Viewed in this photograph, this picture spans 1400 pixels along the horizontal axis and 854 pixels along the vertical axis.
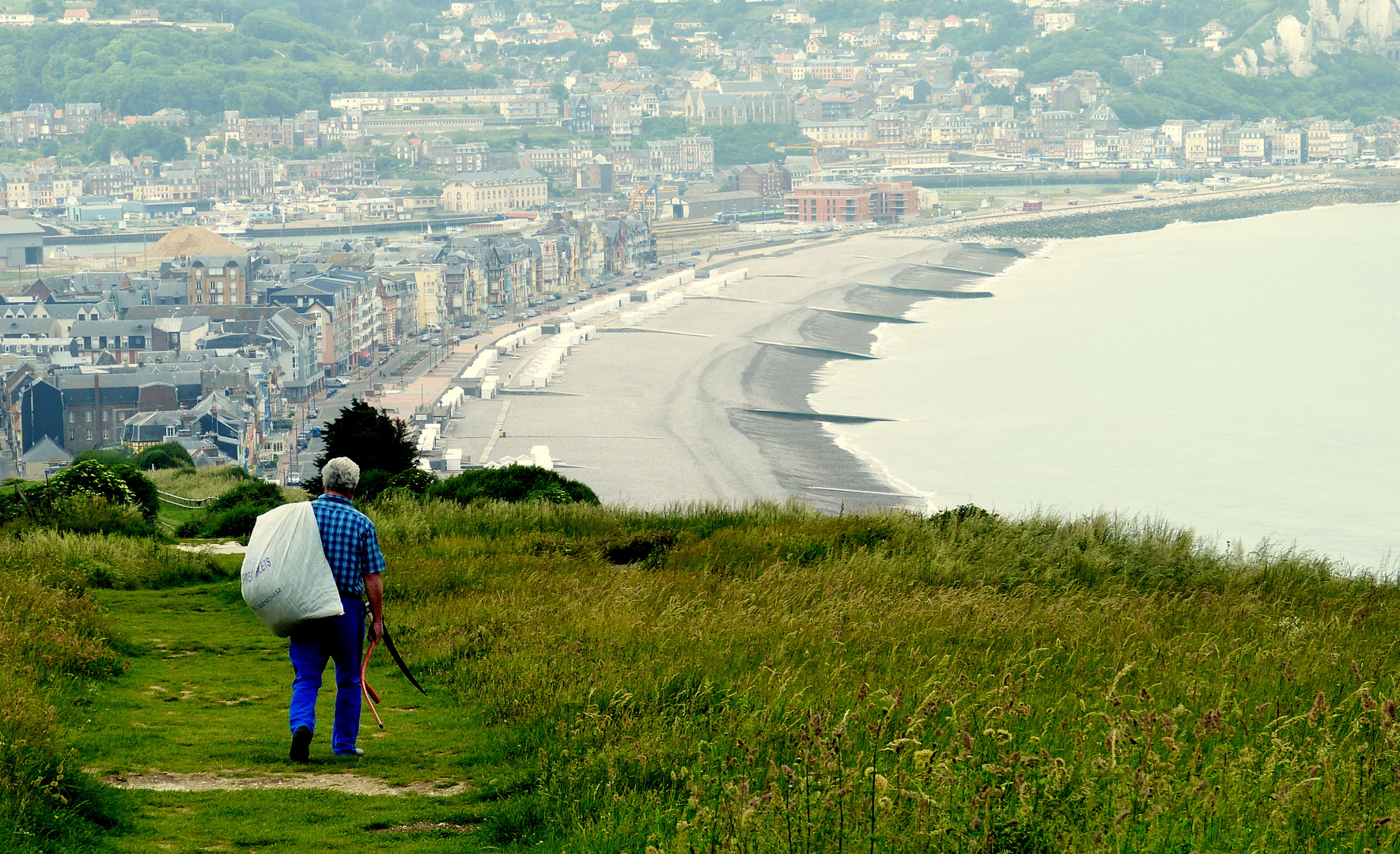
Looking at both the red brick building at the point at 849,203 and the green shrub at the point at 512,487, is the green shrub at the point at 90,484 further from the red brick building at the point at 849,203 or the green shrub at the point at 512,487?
the red brick building at the point at 849,203

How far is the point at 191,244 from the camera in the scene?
8881 cm

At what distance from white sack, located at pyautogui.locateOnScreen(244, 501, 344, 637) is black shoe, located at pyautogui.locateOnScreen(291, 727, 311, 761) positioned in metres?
0.34

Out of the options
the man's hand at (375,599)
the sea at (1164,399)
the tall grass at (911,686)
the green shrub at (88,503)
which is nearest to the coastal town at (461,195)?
the sea at (1164,399)

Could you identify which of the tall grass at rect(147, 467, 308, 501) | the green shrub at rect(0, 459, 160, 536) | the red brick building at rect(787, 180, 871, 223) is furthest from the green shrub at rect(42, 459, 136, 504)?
the red brick building at rect(787, 180, 871, 223)

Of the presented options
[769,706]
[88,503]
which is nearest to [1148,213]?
[88,503]

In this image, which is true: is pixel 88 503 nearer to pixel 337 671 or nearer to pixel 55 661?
pixel 55 661

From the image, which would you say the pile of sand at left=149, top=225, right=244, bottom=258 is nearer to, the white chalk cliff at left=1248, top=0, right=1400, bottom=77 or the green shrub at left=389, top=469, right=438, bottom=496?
the green shrub at left=389, top=469, right=438, bottom=496

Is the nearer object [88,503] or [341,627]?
[341,627]

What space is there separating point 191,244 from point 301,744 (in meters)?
90.5

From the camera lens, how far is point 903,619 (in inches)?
255

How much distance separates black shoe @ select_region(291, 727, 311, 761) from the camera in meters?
4.82

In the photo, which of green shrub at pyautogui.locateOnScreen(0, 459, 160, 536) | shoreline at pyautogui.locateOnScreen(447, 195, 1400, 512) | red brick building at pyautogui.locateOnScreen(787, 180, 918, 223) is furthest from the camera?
red brick building at pyautogui.locateOnScreen(787, 180, 918, 223)

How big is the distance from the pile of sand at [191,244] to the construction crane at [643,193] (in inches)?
1288

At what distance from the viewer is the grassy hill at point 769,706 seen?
3336 millimetres
